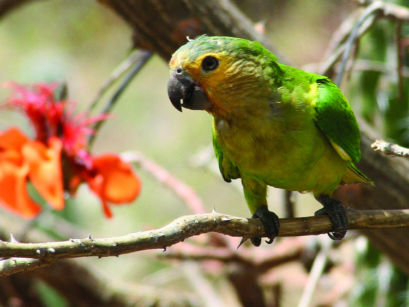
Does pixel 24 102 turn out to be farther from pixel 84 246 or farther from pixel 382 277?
pixel 382 277

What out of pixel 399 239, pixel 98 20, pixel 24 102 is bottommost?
pixel 399 239

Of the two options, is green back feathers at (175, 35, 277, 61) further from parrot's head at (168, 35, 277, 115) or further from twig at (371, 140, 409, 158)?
twig at (371, 140, 409, 158)

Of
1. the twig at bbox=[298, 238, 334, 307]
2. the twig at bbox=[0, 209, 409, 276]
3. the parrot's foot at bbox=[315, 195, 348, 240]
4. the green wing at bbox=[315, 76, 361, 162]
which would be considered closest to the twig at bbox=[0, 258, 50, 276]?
the twig at bbox=[0, 209, 409, 276]

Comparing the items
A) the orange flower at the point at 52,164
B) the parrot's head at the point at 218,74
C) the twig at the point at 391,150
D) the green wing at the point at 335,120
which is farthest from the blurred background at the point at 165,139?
the twig at the point at 391,150

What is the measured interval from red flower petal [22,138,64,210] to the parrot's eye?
0.87 metres

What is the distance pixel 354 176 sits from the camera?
239 cm

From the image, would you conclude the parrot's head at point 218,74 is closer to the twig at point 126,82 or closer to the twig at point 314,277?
the twig at point 126,82

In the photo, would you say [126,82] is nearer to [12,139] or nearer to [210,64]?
[12,139]

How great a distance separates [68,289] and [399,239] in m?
1.82

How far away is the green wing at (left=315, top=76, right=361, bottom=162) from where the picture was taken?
83.4 inches

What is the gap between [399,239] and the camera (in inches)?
101

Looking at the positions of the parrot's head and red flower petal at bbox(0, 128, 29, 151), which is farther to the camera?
red flower petal at bbox(0, 128, 29, 151)

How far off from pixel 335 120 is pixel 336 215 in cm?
35

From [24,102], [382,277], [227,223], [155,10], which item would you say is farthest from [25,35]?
[227,223]
